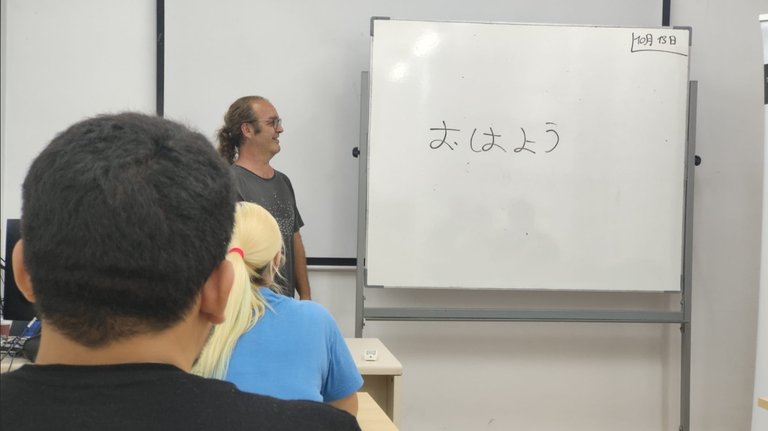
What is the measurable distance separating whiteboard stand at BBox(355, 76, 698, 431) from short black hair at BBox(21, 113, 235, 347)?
2.47 meters

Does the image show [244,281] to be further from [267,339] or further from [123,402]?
[123,402]

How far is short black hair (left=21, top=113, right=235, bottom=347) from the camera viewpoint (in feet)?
1.56

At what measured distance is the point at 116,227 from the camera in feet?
1.56

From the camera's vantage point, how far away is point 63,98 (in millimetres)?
3092

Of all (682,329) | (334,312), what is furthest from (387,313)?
(682,329)

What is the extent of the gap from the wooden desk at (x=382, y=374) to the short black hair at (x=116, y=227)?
157 centimetres

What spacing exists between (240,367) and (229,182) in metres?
0.82

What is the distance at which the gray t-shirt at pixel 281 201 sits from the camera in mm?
2691

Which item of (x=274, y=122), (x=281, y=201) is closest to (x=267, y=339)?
(x=281, y=201)

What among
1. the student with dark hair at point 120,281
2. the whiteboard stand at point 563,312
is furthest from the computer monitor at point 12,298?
the student with dark hair at point 120,281

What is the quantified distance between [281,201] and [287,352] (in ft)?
5.19

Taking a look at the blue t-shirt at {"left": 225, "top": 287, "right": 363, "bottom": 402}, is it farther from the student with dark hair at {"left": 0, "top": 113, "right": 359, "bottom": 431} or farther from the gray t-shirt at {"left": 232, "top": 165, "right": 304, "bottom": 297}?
the gray t-shirt at {"left": 232, "top": 165, "right": 304, "bottom": 297}

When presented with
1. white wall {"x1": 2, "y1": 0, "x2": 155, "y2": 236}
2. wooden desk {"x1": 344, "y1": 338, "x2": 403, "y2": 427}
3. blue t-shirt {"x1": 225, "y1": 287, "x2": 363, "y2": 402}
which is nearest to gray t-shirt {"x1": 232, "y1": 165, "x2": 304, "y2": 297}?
wooden desk {"x1": 344, "y1": 338, "x2": 403, "y2": 427}

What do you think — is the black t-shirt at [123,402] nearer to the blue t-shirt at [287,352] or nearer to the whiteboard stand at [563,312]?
the blue t-shirt at [287,352]
